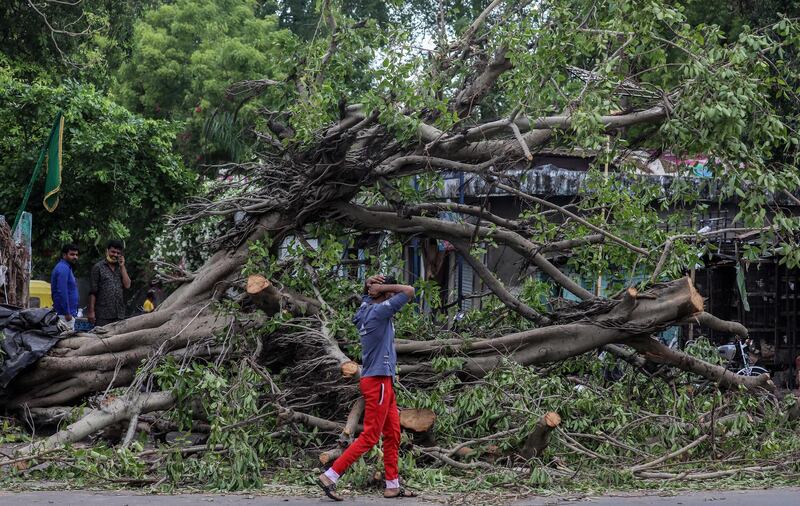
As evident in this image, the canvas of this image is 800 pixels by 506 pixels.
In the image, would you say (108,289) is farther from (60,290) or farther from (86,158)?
(86,158)

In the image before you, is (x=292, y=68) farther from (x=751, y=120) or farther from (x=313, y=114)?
(x=751, y=120)

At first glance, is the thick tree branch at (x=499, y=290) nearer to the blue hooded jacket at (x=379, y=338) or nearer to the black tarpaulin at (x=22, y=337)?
the blue hooded jacket at (x=379, y=338)

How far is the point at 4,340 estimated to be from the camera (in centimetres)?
1020

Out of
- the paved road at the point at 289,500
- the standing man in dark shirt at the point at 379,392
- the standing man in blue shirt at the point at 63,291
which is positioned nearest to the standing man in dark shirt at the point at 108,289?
the standing man in blue shirt at the point at 63,291

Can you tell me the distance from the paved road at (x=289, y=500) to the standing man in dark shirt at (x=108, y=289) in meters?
5.26

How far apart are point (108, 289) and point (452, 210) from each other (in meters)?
4.63

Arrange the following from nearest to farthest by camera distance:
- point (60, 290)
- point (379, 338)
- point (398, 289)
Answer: point (379, 338)
point (398, 289)
point (60, 290)

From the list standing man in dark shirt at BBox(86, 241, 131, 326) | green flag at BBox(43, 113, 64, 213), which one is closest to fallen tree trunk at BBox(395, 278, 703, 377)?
standing man in dark shirt at BBox(86, 241, 131, 326)

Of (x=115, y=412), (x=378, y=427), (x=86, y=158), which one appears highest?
(x=86, y=158)

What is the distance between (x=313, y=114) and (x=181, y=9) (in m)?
23.7

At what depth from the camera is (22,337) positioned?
10.3m

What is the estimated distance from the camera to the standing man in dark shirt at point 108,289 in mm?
12383

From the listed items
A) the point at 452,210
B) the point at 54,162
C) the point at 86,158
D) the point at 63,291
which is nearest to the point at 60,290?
the point at 63,291

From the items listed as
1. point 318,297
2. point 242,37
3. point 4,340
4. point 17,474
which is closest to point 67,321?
point 4,340
